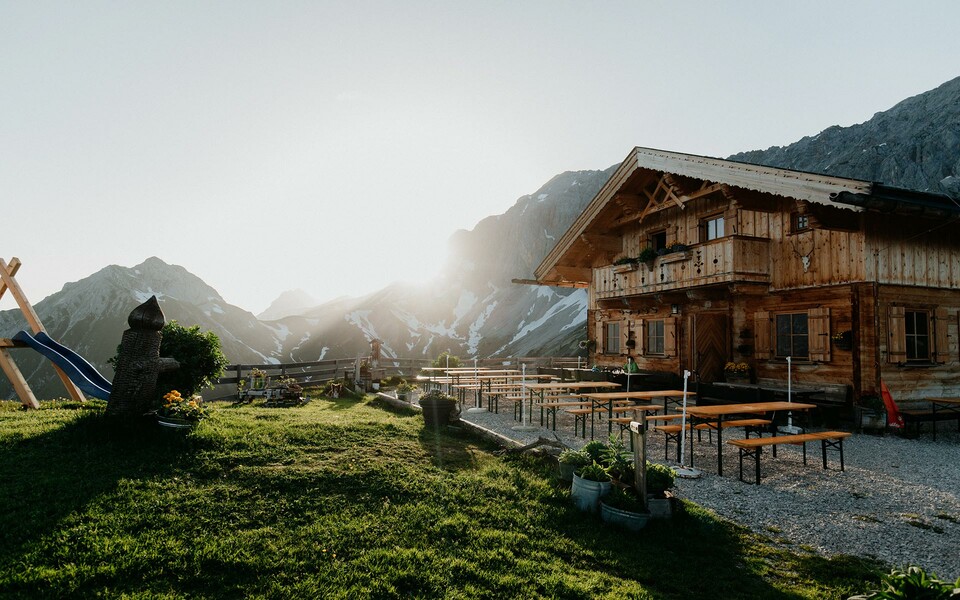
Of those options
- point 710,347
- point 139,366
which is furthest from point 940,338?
point 139,366

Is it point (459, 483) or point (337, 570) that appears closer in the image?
point (337, 570)

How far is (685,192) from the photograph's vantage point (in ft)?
55.8

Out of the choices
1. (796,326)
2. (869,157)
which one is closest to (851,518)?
(796,326)

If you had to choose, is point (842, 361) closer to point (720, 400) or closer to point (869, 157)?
point (720, 400)

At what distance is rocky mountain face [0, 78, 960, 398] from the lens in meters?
82.6

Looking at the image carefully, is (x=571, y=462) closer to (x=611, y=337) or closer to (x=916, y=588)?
(x=916, y=588)

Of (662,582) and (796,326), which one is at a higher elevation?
(796,326)

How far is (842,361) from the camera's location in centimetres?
1235

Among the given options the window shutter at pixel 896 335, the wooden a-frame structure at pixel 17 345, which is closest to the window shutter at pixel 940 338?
the window shutter at pixel 896 335

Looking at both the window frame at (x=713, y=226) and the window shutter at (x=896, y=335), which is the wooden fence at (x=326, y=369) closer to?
the window frame at (x=713, y=226)

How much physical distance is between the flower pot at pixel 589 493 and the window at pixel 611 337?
15.1 m

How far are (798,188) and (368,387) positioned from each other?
1502 cm

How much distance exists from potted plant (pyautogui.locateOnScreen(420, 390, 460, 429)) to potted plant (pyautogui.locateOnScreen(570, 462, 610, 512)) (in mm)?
4853

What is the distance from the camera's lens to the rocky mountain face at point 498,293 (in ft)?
271
